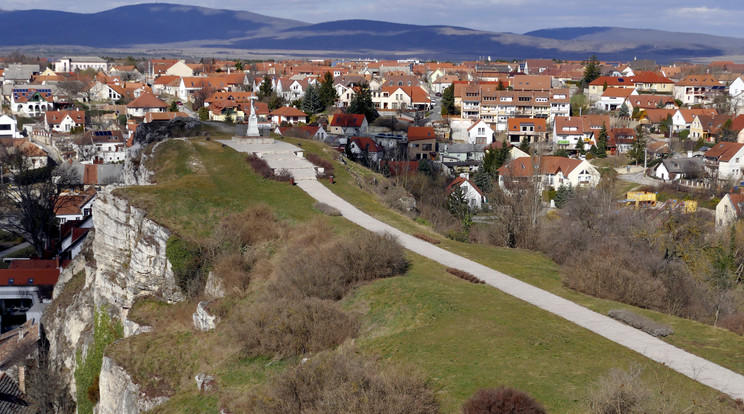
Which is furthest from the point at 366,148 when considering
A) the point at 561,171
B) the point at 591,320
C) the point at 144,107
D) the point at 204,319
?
the point at 144,107

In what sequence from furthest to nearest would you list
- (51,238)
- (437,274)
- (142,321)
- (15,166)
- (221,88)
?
(221,88)
(15,166)
(51,238)
(142,321)
(437,274)

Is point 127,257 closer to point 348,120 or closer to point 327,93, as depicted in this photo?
point 348,120

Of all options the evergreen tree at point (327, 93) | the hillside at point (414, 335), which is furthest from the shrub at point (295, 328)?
the evergreen tree at point (327, 93)

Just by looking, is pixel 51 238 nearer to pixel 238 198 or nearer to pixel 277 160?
pixel 277 160

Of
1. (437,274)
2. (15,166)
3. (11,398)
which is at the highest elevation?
(437,274)

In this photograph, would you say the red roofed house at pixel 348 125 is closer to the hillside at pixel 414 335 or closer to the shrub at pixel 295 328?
the hillside at pixel 414 335

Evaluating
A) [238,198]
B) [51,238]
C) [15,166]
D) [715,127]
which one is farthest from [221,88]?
[238,198]
